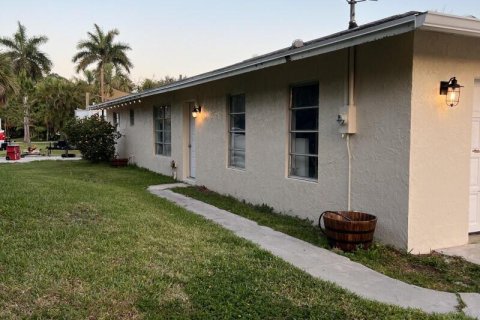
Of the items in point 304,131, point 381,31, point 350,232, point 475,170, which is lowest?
point 350,232

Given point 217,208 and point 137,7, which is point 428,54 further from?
point 137,7

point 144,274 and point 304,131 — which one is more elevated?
point 304,131

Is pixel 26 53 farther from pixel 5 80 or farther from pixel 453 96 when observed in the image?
pixel 453 96

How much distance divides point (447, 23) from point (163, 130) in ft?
34.9

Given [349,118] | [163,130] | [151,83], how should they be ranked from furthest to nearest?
1. [151,83]
2. [163,130]
3. [349,118]

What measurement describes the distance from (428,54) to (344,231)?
2.37 meters

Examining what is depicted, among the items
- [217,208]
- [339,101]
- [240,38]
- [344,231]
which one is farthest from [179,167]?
[240,38]

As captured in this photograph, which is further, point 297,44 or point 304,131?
point 304,131

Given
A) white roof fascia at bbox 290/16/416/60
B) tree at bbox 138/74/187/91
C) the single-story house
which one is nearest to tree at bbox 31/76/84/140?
tree at bbox 138/74/187/91

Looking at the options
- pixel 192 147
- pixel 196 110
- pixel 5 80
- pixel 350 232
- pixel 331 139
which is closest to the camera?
pixel 350 232

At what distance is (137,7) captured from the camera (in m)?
17.0

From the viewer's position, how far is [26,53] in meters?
42.7

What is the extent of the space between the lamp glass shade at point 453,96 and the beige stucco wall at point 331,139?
601 millimetres

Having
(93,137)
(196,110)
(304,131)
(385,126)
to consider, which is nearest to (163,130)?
(196,110)
